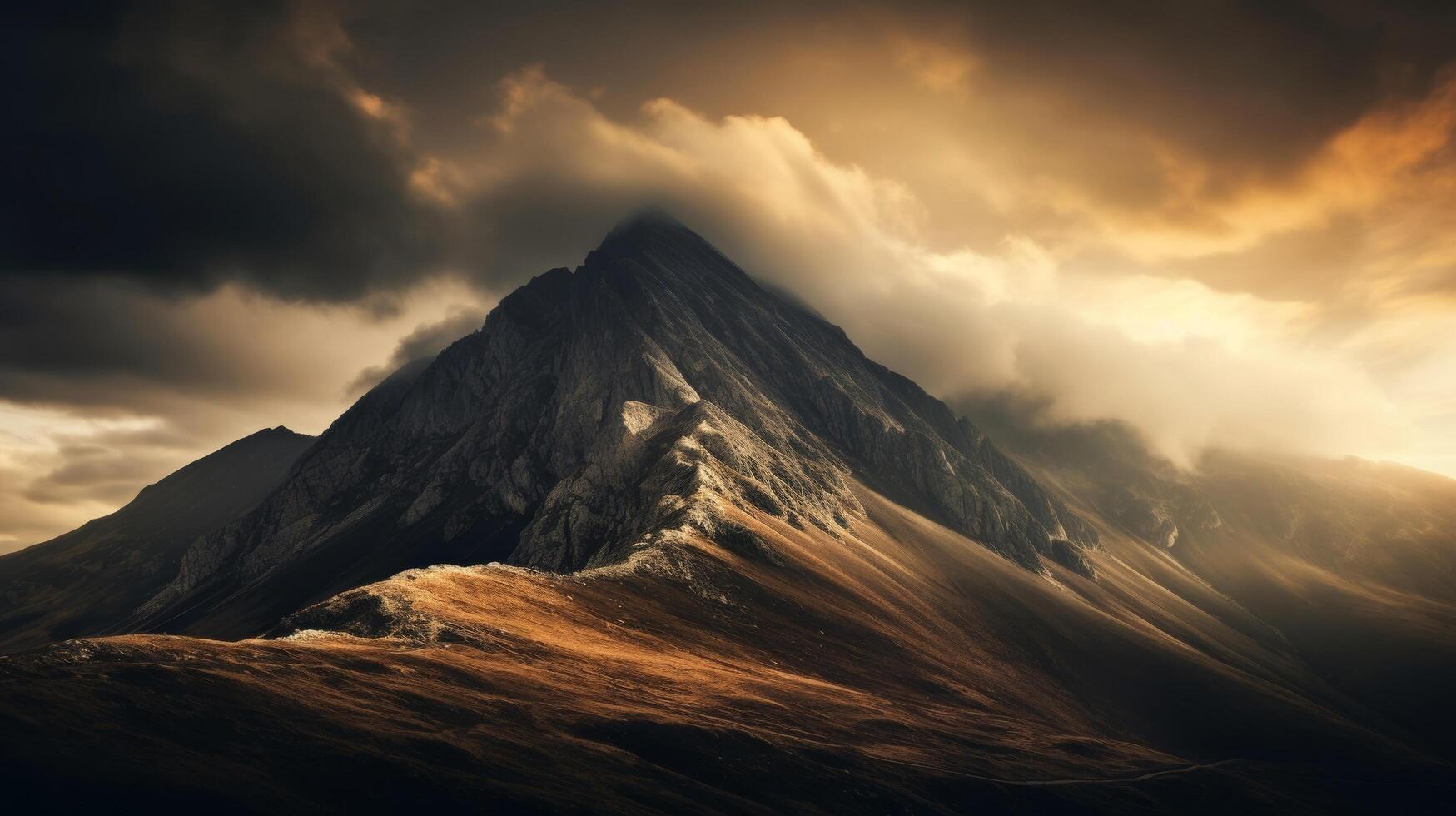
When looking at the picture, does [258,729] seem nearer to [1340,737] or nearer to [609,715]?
[609,715]

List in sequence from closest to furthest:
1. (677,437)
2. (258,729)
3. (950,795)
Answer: (258,729), (950,795), (677,437)

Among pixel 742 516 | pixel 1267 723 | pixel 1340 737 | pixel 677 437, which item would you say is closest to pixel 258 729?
pixel 742 516

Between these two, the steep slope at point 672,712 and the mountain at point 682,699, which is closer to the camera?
the steep slope at point 672,712

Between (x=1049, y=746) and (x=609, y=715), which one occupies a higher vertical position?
(x=609, y=715)

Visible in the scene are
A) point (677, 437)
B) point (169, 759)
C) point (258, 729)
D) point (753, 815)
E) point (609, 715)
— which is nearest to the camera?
point (169, 759)

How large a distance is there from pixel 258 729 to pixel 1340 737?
181741mm

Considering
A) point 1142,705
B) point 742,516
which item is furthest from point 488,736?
point 1142,705

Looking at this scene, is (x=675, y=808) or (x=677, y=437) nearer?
(x=675, y=808)

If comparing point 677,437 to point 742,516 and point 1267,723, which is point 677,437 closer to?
point 742,516

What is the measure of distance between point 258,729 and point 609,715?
77.1 ft

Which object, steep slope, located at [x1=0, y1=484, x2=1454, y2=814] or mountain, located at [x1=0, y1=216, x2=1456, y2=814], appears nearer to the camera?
steep slope, located at [x1=0, y1=484, x2=1454, y2=814]

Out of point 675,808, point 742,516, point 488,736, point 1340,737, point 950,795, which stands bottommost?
point 1340,737

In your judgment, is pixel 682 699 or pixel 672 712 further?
pixel 682 699

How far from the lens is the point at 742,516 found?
455 ft
